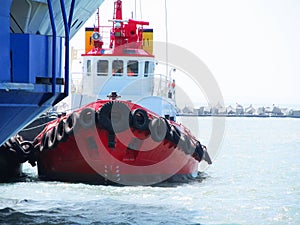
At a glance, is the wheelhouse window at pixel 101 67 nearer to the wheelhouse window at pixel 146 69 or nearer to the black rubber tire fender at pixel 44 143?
the wheelhouse window at pixel 146 69

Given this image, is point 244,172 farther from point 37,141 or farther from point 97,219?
point 97,219

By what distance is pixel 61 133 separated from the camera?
19734mm

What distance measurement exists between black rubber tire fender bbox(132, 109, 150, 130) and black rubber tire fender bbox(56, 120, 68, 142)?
5.93ft

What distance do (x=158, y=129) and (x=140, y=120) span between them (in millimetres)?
555

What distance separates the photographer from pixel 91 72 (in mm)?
25609

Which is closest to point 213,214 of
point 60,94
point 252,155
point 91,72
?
point 60,94

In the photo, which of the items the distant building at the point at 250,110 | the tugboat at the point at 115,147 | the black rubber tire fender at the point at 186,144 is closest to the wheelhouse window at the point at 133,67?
the tugboat at the point at 115,147

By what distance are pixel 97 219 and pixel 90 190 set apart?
3.72 metres

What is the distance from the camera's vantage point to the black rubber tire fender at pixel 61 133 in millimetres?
19500

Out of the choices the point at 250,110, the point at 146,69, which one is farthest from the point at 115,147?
the point at 250,110

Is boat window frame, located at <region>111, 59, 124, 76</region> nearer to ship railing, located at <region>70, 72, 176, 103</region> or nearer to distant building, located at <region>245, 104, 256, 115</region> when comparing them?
ship railing, located at <region>70, 72, 176, 103</region>

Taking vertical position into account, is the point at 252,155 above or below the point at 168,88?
below

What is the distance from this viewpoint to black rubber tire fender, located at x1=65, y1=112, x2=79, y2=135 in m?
19.4

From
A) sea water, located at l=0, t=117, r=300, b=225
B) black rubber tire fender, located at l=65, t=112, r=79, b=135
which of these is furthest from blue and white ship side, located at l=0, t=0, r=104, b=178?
black rubber tire fender, located at l=65, t=112, r=79, b=135
